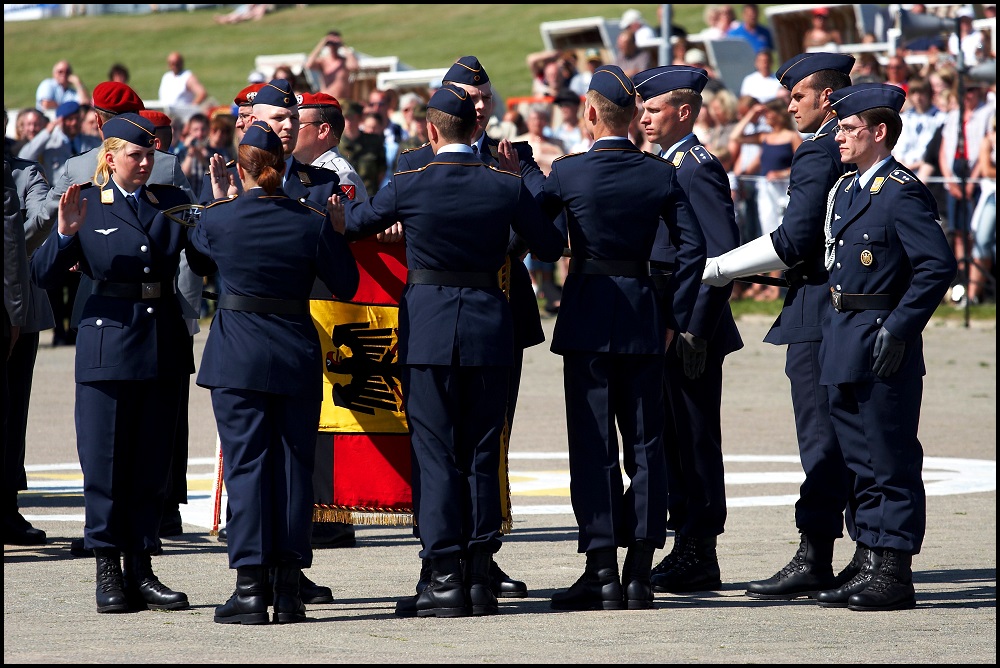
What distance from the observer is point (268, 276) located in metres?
7.09

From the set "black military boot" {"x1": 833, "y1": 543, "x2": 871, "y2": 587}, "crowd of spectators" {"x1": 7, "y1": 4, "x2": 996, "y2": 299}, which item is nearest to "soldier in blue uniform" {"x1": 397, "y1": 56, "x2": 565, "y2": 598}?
"black military boot" {"x1": 833, "y1": 543, "x2": 871, "y2": 587}

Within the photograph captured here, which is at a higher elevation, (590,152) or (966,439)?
(590,152)

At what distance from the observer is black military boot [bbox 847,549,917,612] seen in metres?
7.34

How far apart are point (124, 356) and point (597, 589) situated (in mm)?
2178

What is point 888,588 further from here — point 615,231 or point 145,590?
point 145,590

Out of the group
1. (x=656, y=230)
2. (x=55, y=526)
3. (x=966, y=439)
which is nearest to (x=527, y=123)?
(x=966, y=439)

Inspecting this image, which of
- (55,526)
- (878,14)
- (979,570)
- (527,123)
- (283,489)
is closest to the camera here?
(283,489)

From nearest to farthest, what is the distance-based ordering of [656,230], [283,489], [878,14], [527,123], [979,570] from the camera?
1. [283,489]
2. [656,230]
3. [979,570]
4. [527,123]
5. [878,14]

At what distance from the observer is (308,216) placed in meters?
7.13

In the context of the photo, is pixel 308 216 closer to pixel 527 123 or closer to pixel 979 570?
pixel 979 570

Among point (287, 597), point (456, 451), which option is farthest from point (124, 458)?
point (456, 451)

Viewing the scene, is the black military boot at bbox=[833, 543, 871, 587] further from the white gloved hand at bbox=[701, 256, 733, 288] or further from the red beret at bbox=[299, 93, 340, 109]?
the red beret at bbox=[299, 93, 340, 109]

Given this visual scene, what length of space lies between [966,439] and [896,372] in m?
5.77

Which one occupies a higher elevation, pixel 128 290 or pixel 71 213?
pixel 71 213
